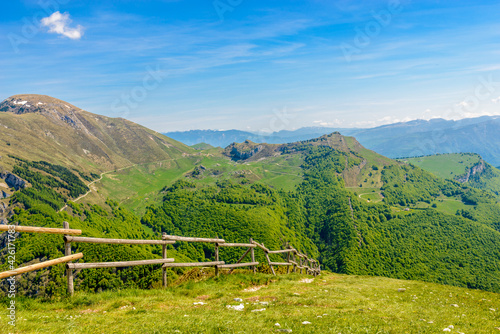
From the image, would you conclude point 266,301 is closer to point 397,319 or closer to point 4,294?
point 397,319

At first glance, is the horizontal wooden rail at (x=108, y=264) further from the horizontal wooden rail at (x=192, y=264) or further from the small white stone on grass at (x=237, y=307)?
the small white stone on grass at (x=237, y=307)

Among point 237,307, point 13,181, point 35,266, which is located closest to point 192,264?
point 237,307

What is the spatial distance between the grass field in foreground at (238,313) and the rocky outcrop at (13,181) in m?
225

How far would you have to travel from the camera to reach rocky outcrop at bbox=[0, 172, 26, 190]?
18257cm

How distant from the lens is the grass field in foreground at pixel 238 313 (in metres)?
8.83

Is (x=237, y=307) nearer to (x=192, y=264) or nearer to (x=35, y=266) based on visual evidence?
(x=192, y=264)

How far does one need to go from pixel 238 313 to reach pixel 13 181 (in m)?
236

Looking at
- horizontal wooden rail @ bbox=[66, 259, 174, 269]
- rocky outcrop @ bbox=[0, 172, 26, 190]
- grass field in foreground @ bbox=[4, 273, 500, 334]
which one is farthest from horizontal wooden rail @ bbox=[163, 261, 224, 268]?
rocky outcrop @ bbox=[0, 172, 26, 190]

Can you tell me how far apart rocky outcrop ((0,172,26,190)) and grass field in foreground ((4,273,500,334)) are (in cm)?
22502

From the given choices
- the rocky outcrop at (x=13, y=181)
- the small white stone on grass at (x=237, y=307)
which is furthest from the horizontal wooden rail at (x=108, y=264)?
the rocky outcrop at (x=13, y=181)

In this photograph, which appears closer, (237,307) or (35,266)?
(35,266)

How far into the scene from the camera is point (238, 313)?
10.7m

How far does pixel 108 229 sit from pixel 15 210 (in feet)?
Result: 166

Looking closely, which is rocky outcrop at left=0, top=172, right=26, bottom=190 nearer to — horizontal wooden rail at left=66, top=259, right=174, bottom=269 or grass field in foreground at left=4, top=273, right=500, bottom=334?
horizontal wooden rail at left=66, top=259, right=174, bottom=269
